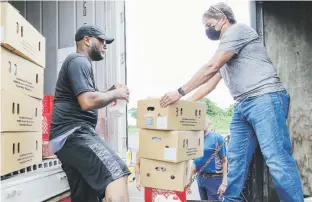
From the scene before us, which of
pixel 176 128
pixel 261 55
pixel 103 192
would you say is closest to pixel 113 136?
pixel 176 128

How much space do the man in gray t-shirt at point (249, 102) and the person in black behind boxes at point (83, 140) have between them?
22.9 inches

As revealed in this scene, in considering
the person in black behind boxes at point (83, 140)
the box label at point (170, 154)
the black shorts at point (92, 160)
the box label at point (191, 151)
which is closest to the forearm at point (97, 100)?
the person in black behind boxes at point (83, 140)

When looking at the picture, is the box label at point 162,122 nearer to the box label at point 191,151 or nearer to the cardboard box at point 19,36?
the box label at point 191,151

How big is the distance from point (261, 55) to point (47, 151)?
82.1 inches

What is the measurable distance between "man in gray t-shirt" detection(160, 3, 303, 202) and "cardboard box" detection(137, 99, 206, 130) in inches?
3.3

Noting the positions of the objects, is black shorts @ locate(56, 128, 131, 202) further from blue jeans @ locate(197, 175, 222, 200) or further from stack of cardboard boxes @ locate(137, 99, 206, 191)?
blue jeans @ locate(197, 175, 222, 200)

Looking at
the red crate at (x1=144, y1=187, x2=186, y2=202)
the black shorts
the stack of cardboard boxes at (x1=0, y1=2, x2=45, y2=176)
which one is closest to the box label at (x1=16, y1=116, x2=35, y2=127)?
the stack of cardboard boxes at (x1=0, y1=2, x2=45, y2=176)

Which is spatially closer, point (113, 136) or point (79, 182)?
point (79, 182)

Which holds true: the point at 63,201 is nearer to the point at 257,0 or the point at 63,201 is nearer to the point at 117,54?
the point at 117,54

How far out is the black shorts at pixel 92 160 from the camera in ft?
6.68

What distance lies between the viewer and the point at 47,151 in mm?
3061

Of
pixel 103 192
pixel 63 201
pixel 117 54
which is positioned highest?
pixel 117 54

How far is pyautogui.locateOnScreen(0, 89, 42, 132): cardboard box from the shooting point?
200cm

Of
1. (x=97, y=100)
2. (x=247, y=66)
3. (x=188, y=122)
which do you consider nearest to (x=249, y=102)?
(x=247, y=66)
